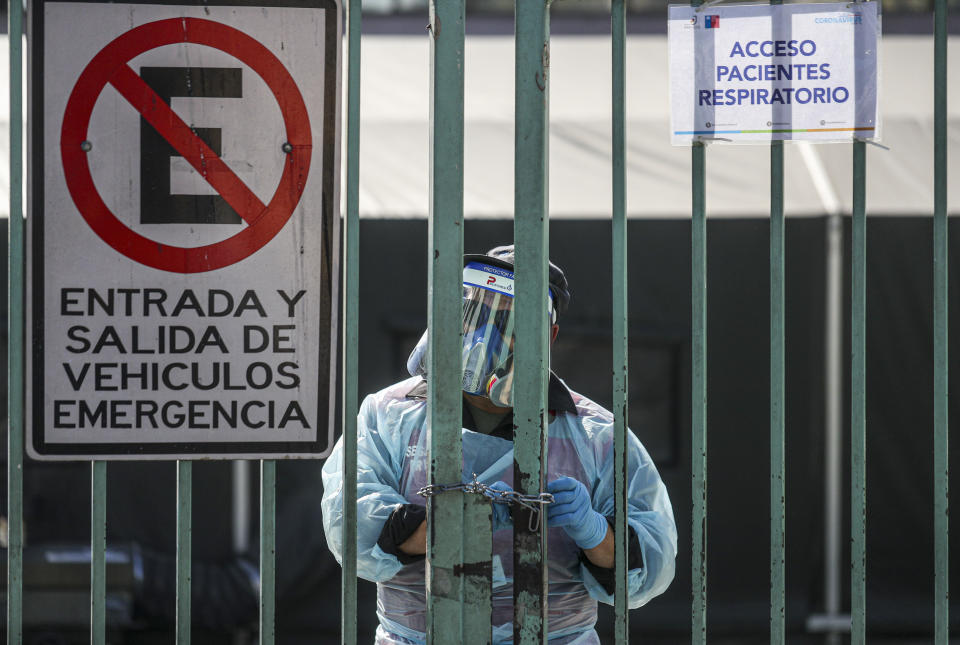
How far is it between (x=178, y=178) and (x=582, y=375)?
3.34 metres

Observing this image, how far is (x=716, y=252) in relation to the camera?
186 inches

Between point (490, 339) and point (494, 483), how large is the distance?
0.30m

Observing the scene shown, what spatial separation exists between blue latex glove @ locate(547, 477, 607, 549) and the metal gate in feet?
0.41

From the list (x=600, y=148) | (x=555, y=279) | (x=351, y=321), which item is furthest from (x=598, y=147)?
(x=351, y=321)

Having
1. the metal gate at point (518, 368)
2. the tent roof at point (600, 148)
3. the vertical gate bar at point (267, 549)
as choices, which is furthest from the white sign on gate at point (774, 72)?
the tent roof at point (600, 148)

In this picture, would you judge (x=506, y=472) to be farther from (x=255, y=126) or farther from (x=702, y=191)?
(x=255, y=126)

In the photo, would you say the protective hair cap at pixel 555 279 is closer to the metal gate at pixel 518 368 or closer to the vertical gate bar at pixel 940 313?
the metal gate at pixel 518 368

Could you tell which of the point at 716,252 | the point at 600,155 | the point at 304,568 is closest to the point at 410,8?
the point at 600,155

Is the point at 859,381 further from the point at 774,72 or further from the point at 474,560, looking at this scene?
the point at 474,560

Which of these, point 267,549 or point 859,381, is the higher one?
point 859,381

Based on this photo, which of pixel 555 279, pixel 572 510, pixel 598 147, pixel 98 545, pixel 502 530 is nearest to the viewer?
pixel 98 545

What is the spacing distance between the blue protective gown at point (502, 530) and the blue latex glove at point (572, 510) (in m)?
0.14

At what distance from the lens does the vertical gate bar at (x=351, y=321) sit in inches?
57.6

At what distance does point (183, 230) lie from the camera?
1.50 m
